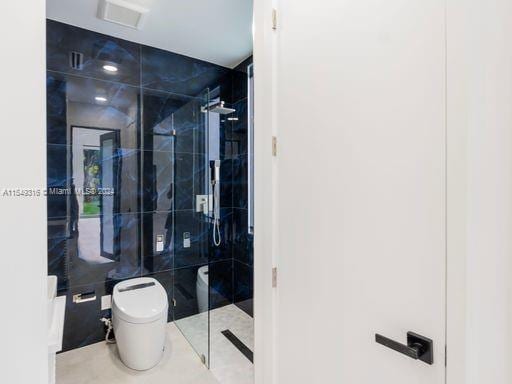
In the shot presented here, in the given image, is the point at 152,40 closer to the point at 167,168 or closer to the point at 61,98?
the point at 61,98

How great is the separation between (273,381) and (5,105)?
1477 mm

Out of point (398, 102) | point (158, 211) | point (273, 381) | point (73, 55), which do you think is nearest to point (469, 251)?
point (398, 102)

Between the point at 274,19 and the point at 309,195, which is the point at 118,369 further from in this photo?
the point at 274,19

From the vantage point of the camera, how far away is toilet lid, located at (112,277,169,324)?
2.02 meters

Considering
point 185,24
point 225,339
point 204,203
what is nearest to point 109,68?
point 185,24

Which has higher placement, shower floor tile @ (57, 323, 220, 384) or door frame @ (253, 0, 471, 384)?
door frame @ (253, 0, 471, 384)

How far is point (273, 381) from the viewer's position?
134 centimetres

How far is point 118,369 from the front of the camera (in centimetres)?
211

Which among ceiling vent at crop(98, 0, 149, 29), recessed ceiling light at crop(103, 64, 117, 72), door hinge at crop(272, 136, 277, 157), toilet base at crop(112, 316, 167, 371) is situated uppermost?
ceiling vent at crop(98, 0, 149, 29)

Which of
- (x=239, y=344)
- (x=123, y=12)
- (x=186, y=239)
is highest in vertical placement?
(x=123, y=12)

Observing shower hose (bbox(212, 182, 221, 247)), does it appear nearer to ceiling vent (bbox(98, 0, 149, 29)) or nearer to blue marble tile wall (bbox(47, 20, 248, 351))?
blue marble tile wall (bbox(47, 20, 248, 351))

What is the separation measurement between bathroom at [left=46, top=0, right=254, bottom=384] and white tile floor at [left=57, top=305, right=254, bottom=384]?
12 millimetres

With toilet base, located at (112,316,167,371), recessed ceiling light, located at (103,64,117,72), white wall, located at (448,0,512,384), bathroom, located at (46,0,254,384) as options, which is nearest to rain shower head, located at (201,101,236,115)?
bathroom, located at (46,0,254,384)

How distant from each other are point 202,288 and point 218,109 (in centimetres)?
178
